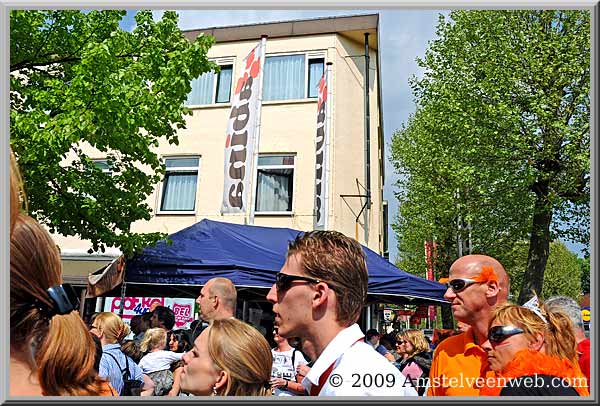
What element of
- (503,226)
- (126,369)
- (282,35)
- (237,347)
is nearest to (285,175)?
(282,35)

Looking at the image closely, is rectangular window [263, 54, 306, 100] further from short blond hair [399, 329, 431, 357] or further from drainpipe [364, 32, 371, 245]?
short blond hair [399, 329, 431, 357]

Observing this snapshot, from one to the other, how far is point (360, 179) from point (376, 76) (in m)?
A: 3.44

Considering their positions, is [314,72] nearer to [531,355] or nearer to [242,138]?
[242,138]

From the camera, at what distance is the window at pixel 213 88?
13.8 metres

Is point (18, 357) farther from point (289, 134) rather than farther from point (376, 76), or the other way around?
point (376, 76)

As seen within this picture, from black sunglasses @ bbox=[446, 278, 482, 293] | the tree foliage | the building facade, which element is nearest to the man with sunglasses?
black sunglasses @ bbox=[446, 278, 482, 293]

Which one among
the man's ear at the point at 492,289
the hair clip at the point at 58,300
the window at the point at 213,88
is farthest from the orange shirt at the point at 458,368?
the window at the point at 213,88

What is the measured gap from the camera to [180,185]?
13.4m

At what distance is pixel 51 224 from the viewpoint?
6867 millimetres

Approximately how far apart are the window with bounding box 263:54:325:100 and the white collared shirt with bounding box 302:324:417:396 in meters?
11.9

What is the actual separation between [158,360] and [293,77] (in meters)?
10.0

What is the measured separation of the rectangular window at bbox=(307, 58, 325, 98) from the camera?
43.9 ft

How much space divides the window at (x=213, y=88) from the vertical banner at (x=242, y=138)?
12.0ft

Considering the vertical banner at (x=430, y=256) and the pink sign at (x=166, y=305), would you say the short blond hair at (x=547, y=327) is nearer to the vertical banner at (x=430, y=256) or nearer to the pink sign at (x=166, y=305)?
the pink sign at (x=166, y=305)
